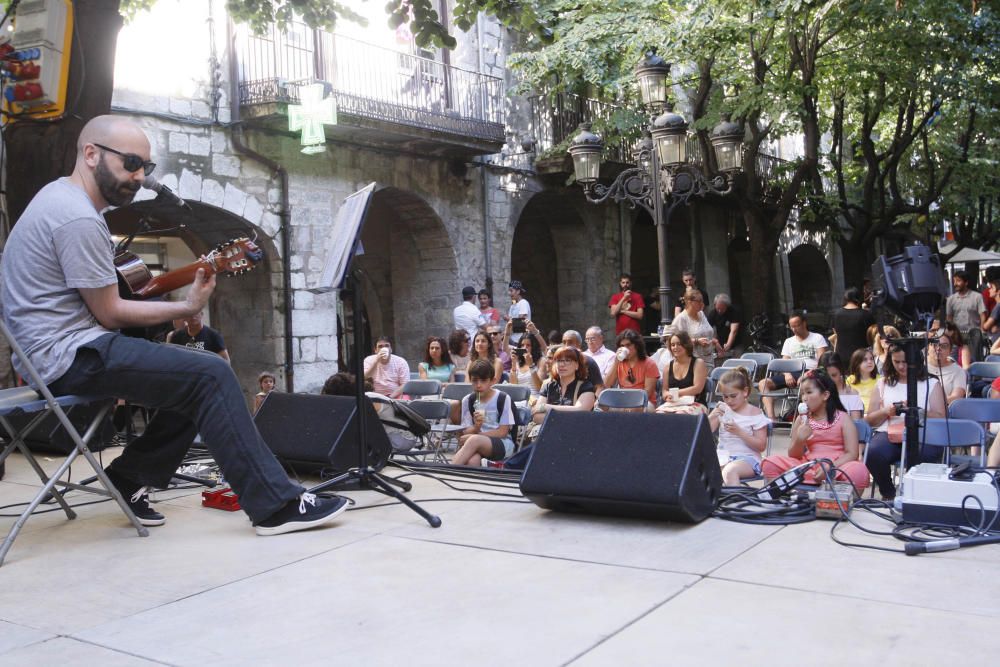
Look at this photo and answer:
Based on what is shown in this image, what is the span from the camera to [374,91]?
13727 mm

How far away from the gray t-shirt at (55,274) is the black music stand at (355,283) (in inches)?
41.1

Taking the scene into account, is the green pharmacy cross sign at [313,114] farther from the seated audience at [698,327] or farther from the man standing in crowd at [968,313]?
the man standing in crowd at [968,313]

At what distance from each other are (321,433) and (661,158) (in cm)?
610

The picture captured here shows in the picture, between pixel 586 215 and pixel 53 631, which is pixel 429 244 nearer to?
pixel 586 215

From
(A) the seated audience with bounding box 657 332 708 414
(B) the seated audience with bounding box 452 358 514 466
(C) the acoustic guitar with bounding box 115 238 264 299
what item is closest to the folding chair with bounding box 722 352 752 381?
(A) the seated audience with bounding box 657 332 708 414

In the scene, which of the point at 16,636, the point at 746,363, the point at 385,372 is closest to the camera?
the point at 16,636

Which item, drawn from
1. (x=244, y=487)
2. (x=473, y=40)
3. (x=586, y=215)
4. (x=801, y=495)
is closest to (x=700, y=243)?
(x=586, y=215)

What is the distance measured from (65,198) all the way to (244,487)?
57.5 inches

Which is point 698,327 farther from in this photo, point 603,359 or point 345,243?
point 345,243

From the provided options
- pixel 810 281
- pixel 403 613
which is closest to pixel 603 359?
pixel 403 613

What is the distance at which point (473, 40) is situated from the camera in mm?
15984

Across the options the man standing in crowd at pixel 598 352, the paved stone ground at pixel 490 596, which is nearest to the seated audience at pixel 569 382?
the man standing in crowd at pixel 598 352

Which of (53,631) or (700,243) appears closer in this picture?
(53,631)

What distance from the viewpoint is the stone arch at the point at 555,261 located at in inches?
733
